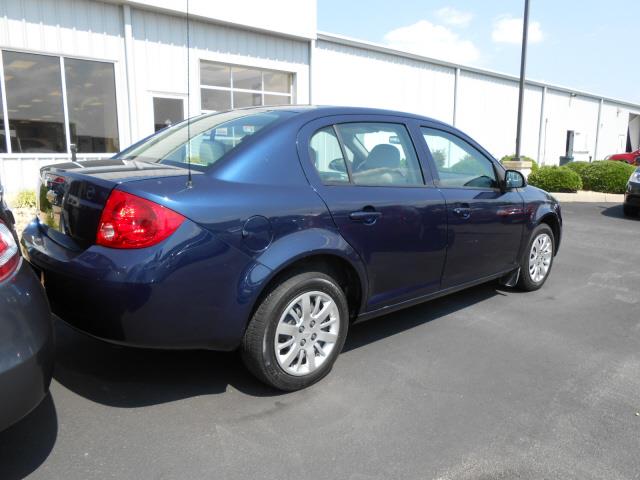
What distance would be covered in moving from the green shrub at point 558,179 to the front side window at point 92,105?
10740 mm

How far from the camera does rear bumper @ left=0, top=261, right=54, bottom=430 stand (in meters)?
1.90

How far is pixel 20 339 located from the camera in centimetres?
197

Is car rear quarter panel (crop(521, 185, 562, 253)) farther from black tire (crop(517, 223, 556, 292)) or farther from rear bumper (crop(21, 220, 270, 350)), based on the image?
rear bumper (crop(21, 220, 270, 350))

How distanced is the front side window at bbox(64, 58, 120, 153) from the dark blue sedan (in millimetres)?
7183

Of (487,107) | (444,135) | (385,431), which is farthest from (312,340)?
(487,107)

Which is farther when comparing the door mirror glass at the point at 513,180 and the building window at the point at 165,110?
the building window at the point at 165,110

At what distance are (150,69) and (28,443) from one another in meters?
9.44

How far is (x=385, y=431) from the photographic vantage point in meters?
A: 2.68

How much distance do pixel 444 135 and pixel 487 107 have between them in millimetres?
17693

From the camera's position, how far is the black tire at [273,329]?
9.21ft

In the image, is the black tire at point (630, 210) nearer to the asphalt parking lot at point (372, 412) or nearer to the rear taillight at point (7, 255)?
the asphalt parking lot at point (372, 412)

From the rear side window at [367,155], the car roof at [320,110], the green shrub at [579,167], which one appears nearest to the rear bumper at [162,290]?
the rear side window at [367,155]

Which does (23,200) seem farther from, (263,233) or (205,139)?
(263,233)

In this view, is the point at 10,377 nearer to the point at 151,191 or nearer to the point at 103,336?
the point at 103,336
